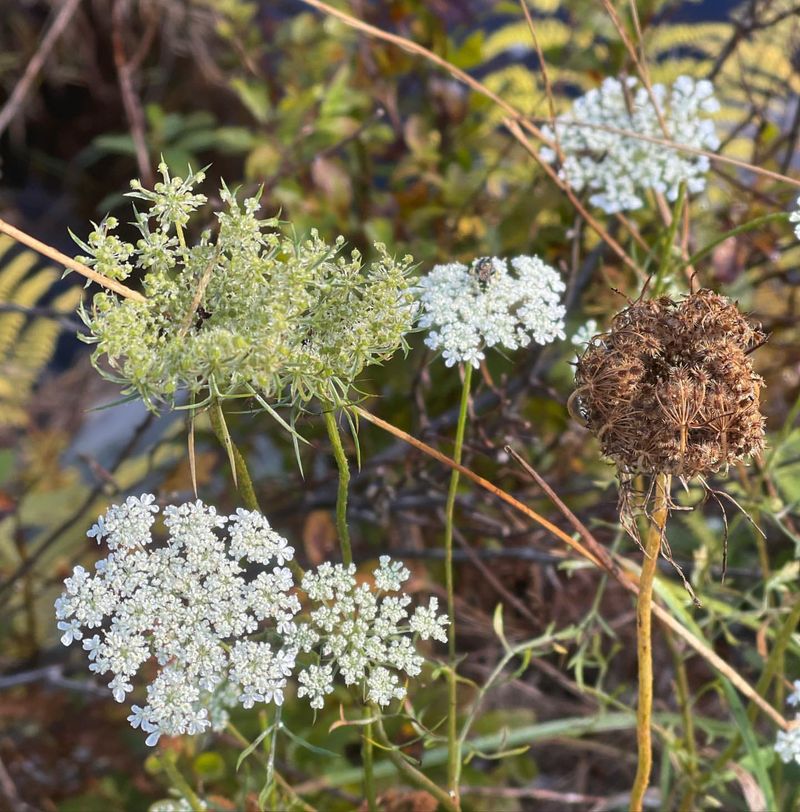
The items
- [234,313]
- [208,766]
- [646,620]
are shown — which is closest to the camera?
[234,313]

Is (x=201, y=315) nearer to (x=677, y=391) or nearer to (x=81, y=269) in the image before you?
(x=81, y=269)

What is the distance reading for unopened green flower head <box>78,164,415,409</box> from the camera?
1.96 ft

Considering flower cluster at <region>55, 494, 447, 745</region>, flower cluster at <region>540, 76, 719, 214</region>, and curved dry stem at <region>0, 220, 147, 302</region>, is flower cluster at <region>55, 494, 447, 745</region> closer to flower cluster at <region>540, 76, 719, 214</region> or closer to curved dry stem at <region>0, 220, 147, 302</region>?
curved dry stem at <region>0, 220, 147, 302</region>

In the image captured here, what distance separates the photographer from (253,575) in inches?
67.6

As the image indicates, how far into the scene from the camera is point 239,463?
2.42 feet

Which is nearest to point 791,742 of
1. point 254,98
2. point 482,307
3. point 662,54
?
point 482,307

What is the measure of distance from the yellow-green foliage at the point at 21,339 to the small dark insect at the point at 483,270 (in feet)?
5.24

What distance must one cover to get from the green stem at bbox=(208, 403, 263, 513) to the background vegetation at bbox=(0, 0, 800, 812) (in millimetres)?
345

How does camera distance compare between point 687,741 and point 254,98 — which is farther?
point 254,98

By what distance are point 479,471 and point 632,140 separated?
614 mm

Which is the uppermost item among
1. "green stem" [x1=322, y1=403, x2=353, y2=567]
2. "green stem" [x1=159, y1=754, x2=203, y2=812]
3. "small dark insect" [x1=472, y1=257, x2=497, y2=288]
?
"small dark insect" [x1=472, y1=257, x2=497, y2=288]

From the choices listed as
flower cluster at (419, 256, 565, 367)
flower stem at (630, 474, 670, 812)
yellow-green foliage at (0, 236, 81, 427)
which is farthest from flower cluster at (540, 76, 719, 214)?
yellow-green foliage at (0, 236, 81, 427)

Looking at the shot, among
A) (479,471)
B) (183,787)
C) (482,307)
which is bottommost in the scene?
(183,787)

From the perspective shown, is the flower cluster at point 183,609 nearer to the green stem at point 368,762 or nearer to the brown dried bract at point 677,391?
the green stem at point 368,762
